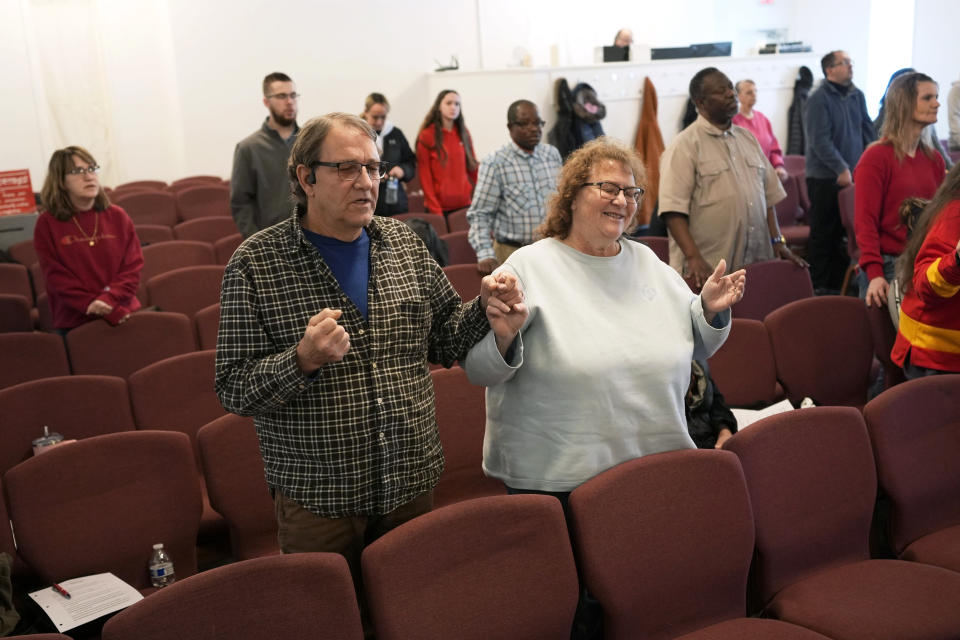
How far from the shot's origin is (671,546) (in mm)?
2203

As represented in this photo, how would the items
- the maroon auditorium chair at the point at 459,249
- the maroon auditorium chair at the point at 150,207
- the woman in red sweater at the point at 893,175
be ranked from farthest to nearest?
the maroon auditorium chair at the point at 150,207 < the maroon auditorium chair at the point at 459,249 < the woman in red sweater at the point at 893,175

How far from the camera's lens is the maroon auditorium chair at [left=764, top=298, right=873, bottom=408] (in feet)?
11.8

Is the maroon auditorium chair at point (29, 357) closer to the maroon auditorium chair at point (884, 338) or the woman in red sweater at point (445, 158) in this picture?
the woman in red sweater at point (445, 158)

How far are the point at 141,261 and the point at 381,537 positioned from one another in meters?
2.88

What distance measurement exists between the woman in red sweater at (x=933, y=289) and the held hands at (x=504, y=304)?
5.22 feet

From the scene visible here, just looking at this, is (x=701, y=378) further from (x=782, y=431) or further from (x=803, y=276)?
(x=803, y=276)

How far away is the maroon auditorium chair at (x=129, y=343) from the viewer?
3951mm

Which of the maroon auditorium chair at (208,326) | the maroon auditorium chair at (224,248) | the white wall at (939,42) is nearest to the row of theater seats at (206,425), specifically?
the maroon auditorium chair at (208,326)

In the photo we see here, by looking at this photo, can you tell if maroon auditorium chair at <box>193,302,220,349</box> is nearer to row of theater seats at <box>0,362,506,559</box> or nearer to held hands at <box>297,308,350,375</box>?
row of theater seats at <box>0,362,506,559</box>

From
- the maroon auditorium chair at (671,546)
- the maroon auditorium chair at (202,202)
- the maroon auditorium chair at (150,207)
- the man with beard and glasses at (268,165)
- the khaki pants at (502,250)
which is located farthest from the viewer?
the maroon auditorium chair at (202,202)

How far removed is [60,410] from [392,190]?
3.35 meters

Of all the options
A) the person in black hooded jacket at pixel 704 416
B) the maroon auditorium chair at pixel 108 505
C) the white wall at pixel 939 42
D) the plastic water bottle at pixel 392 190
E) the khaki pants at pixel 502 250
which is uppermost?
the white wall at pixel 939 42

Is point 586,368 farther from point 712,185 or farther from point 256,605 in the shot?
point 712,185

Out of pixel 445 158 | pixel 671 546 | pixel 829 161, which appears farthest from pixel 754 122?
pixel 671 546
